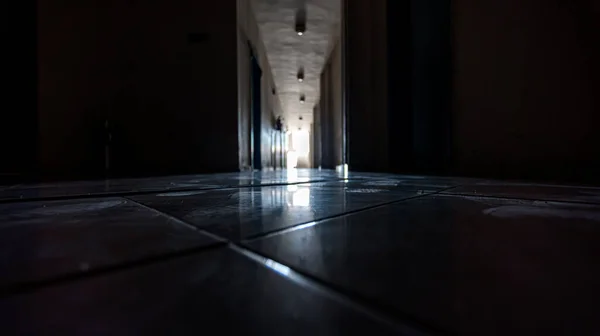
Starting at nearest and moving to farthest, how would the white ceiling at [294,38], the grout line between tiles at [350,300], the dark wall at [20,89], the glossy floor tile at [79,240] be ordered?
1. the grout line between tiles at [350,300]
2. the glossy floor tile at [79,240]
3. the dark wall at [20,89]
4. the white ceiling at [294,38]

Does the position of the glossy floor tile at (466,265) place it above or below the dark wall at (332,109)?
below

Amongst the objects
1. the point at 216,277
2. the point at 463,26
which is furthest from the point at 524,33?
the point at 216,277

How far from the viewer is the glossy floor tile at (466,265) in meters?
0.23

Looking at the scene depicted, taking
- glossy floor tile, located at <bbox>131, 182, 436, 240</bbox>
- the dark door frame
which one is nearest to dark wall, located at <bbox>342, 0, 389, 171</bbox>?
glossy floor tile, located at <bbox>131, 182, 436, 240</bbox>

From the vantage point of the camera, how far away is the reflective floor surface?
220mm

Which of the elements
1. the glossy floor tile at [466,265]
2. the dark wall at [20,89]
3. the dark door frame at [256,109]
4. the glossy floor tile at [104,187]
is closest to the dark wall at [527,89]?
the glossy floor tile at [104,187]

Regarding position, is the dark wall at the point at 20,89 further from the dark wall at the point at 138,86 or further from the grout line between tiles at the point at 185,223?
the grout line between tiles at the point at 185,223

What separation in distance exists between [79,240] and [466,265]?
48 centimetres

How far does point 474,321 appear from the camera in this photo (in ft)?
0.72

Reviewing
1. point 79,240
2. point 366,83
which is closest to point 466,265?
point 79,240

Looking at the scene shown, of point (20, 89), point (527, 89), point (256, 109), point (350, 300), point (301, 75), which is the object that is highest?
point (301, 75)

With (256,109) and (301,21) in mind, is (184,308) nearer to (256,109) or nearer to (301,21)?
(256,109)

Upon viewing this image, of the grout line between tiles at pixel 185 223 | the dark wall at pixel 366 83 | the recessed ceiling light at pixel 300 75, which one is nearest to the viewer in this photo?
the grout line between tiles at pixel 185 223

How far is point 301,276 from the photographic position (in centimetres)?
30
